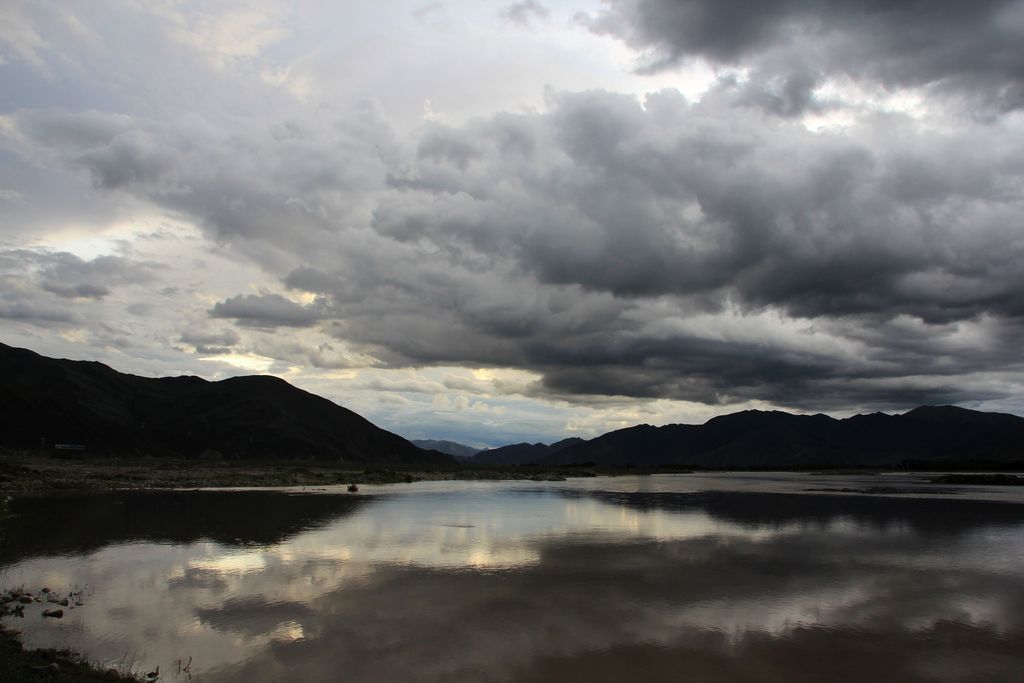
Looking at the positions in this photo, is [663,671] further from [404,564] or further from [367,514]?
[367,514]

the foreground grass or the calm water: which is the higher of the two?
the foreground grass

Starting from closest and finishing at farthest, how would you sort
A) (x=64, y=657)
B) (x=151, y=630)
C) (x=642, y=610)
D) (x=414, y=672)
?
(x=64, y=657) < (x=414, y=672) < (x=151, y=630) < (x=642, y=610)

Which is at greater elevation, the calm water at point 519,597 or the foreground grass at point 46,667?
the foreground grass at point 46,667

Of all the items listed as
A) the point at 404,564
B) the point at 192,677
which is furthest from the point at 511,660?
the point at 404,564

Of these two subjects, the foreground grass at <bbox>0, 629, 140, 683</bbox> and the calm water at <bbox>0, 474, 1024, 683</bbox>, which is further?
the calm water at <bbox>0, 474, 1024, 683</bbox>

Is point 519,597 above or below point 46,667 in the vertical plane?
below

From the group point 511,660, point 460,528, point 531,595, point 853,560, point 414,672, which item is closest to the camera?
point 414,672

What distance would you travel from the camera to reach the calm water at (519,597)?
68.4ft

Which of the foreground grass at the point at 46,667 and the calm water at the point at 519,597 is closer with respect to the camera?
the foreground grass at the point at 46,667

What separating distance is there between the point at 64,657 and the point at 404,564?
805 inches

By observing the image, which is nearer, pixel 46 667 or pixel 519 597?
pixel 46 667

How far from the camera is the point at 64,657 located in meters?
18.5

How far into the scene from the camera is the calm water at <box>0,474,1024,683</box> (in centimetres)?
2084

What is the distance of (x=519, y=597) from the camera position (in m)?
29.6
